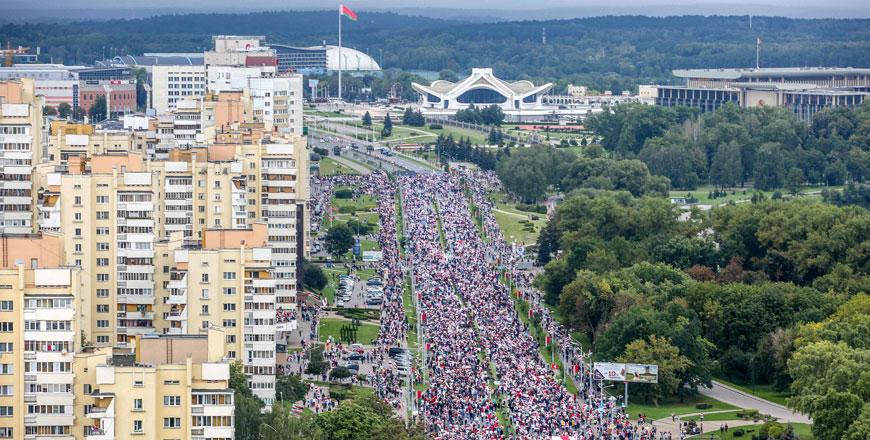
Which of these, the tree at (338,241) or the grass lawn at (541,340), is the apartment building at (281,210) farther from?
the tree at (338,241)

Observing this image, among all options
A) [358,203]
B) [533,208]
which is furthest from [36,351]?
[533,208]

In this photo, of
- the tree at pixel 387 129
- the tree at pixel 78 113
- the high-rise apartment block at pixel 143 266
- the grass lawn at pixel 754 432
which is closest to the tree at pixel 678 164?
the tree at pixel 387 129

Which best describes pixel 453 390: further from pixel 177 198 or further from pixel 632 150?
pixel 632 150

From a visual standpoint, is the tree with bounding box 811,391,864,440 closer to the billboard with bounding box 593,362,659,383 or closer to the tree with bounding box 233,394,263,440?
the billboard with bounding box 593,362,659,383

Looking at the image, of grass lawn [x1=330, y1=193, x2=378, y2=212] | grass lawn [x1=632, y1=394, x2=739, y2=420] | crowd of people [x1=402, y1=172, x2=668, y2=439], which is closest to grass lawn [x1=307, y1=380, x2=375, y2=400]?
crowd of people [x1=402, y1=172, x2=668, y2=439]

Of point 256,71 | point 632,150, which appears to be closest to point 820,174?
point 632,150

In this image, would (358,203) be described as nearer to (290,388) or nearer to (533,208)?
(533,208)
